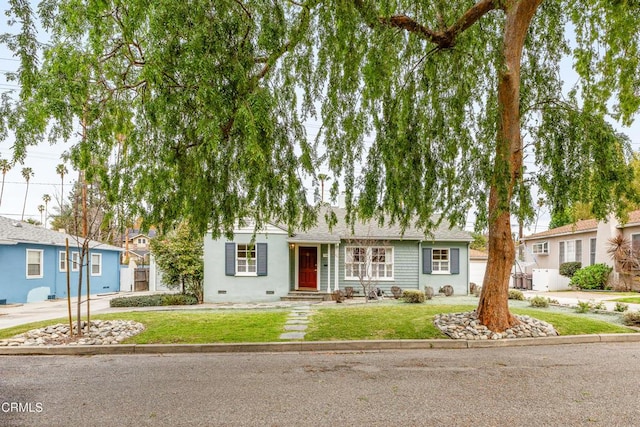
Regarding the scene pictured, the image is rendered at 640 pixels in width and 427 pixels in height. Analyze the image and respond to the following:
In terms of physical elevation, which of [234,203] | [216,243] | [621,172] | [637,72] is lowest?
[216,243]

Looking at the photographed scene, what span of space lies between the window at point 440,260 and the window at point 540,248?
37.9 ft

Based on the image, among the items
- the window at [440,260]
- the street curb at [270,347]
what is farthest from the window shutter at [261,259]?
the street curb at [270,347]

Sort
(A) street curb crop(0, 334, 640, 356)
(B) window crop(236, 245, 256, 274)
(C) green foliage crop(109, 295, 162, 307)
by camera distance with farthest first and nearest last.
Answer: (B) window crop(236, 245, 256, 274) < (C) green foliage crop(109, 295, 162, 307) < (A) street curb crop(0, 334, 640, 356)

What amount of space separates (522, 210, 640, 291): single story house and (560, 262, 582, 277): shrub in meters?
0.30

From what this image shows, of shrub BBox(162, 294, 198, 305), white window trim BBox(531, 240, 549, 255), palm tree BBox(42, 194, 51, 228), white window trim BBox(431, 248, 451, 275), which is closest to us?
shrub BBox(162, 294, 198, 305)

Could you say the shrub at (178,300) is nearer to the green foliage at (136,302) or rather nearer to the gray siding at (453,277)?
the green foliage at (136,302)

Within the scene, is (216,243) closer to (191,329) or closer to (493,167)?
(191,329)

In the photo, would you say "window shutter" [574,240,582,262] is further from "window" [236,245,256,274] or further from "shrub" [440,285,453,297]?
"window" [236,245,256,274]

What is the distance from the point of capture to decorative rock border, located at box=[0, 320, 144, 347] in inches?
299

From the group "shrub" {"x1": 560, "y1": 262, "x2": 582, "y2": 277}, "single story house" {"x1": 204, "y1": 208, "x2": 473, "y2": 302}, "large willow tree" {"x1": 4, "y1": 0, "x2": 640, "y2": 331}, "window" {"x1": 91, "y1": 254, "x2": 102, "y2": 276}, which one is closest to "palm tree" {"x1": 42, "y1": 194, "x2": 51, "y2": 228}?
"window" {"x1": 91, "y1": 254, "x2": 102, "y2": 276}

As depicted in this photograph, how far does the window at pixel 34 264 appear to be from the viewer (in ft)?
57.7

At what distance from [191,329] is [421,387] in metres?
5.44

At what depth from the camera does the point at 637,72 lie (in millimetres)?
8461

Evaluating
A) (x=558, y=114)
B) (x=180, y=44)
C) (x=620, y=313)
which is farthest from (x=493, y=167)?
(x=620, y=313)
